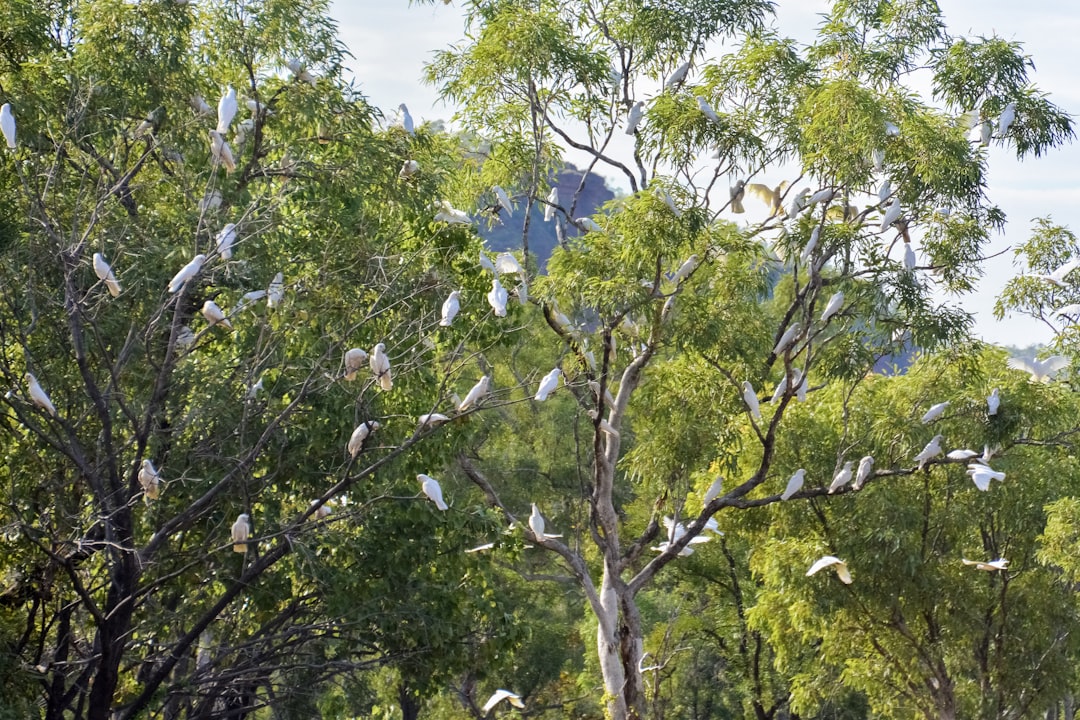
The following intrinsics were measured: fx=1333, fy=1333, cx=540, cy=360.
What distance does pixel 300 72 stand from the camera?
7387mm

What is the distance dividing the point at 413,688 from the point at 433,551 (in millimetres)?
751

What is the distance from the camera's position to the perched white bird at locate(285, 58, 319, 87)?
7398mm

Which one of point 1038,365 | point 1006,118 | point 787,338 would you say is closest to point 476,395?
point 787,338

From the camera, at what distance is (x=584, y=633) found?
1575 centimetres

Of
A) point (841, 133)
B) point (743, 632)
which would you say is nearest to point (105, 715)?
point (841, 133)

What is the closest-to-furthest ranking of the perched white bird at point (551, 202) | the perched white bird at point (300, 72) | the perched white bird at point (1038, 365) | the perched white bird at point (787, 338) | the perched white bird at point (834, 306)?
1. the perched white bird at point (300, 72)
2. the perched white bird at point (834, 306)
3. the perched white bird at point (787, 338)
4. the perched white bird at point (551, 202)
5. the perched white bird at point (1038, 365)

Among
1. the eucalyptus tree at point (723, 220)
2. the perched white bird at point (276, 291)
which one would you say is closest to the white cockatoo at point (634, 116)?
the eucalyptus tree at point (723, 220)

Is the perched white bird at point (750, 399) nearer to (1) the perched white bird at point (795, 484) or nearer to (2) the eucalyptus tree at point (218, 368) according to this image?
(1) the perched white bird at point (795, 484)

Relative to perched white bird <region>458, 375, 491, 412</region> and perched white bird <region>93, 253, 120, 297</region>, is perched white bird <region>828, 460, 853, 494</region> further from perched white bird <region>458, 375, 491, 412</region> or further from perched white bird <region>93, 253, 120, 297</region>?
perched white bird <region>93, 253, 120, 297</region>

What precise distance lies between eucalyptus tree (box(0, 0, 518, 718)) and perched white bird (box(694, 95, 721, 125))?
1.84 metres

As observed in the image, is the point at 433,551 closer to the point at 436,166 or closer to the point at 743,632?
the point at 436,166

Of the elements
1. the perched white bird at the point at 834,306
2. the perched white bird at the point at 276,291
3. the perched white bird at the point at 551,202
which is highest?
the perched white bird at the point at 551,202

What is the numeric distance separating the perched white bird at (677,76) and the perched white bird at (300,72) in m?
2.67

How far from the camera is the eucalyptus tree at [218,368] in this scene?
5.98 m
